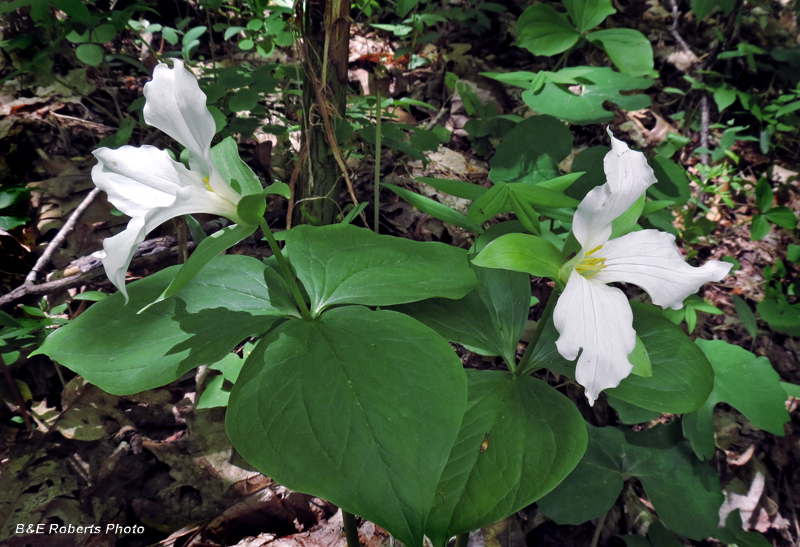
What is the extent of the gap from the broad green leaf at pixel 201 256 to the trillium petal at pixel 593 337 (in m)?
0.54

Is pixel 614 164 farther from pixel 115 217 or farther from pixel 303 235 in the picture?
pixel 115 217

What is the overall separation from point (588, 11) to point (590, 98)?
384 millimetres

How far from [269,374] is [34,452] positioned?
115cm

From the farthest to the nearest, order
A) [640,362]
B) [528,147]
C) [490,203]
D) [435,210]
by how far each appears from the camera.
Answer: [528,147]
[435,210]
[490,203]
[640,362]

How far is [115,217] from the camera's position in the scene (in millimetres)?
1854

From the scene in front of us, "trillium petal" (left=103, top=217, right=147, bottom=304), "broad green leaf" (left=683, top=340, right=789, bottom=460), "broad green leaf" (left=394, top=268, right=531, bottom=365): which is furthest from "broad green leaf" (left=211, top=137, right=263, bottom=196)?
"broad green leaf" (left=683, top=340, right=789, bottom=460)

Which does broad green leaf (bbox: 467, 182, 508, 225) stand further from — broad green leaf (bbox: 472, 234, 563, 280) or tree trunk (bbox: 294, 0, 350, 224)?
tree trunk (bbox: 294, 0, 350, 224)

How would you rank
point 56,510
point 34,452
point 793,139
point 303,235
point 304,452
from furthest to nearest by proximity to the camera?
point 793,139 < point 34,452 < point 56,510 < point 303,235 < point 304,452

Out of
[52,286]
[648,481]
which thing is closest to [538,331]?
[648,481]

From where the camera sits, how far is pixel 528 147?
1614 mm

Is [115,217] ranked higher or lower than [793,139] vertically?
higher

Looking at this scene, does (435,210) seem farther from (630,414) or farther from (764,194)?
(764,194)

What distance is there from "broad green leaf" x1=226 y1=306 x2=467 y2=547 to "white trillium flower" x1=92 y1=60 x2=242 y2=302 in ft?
0.88

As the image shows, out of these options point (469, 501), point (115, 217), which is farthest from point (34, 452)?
point (469, 501)
